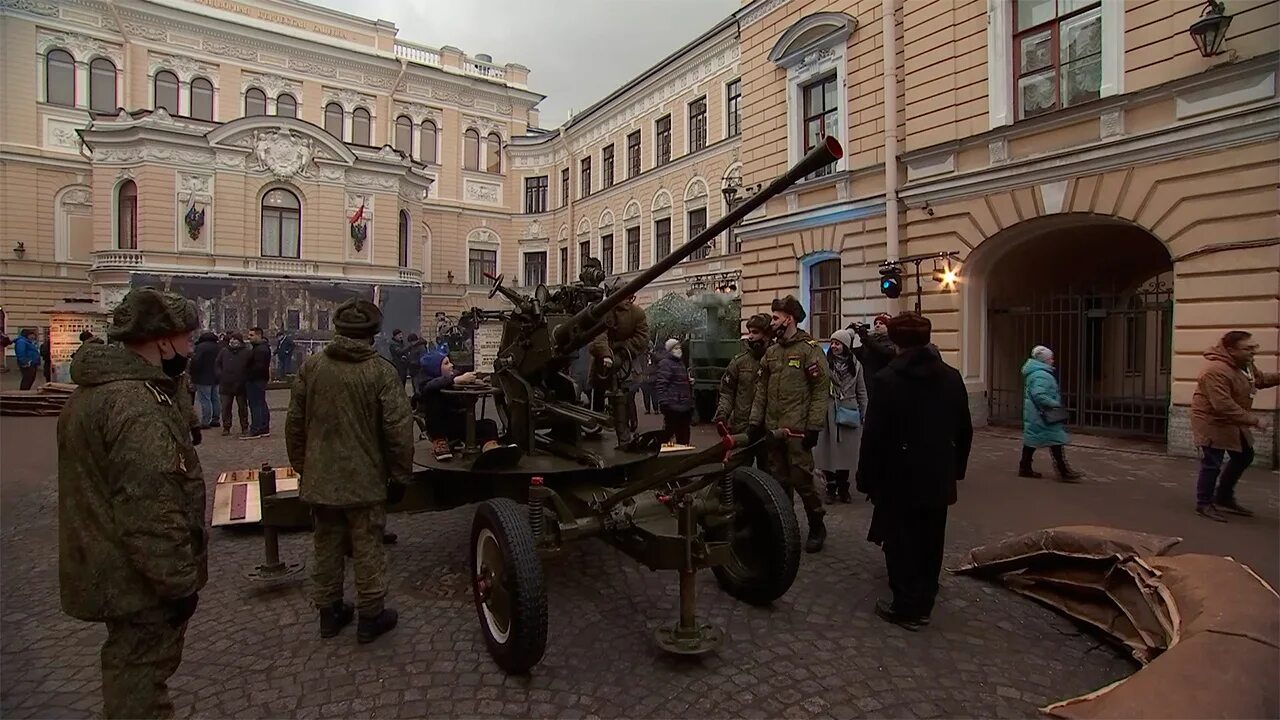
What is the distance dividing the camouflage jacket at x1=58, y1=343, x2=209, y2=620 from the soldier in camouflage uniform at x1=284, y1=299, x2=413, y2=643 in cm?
125

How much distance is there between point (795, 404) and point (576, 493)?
192 cm

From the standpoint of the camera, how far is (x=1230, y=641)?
2672mm

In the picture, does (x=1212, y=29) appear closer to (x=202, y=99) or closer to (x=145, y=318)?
(x=145, y=318)

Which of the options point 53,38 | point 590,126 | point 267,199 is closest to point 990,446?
point 590,126

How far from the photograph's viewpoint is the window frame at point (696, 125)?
25.6 m

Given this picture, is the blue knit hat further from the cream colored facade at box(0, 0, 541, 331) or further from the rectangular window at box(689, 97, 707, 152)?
the cream colored facade at box(0, 0, 541, 331)

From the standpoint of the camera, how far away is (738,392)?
6.28 metres

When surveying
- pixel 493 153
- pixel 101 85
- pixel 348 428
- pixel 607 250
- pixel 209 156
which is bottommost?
pixel 348 428

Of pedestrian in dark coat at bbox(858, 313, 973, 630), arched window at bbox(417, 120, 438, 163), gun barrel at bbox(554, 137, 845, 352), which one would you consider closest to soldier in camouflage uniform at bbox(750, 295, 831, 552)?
pedestrian in dark coat at bbox(858, 313, 973, 630)

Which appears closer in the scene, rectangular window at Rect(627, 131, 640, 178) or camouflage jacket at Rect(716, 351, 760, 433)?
camouflage jacket at Rect(716, 351, 760, 433)

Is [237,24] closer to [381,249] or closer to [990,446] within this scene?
[381,249]

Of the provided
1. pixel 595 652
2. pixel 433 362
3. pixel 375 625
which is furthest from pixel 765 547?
pixel 433 362

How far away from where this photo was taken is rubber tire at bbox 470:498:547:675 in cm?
312

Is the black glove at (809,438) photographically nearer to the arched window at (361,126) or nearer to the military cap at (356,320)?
the military cap at (356,320)
